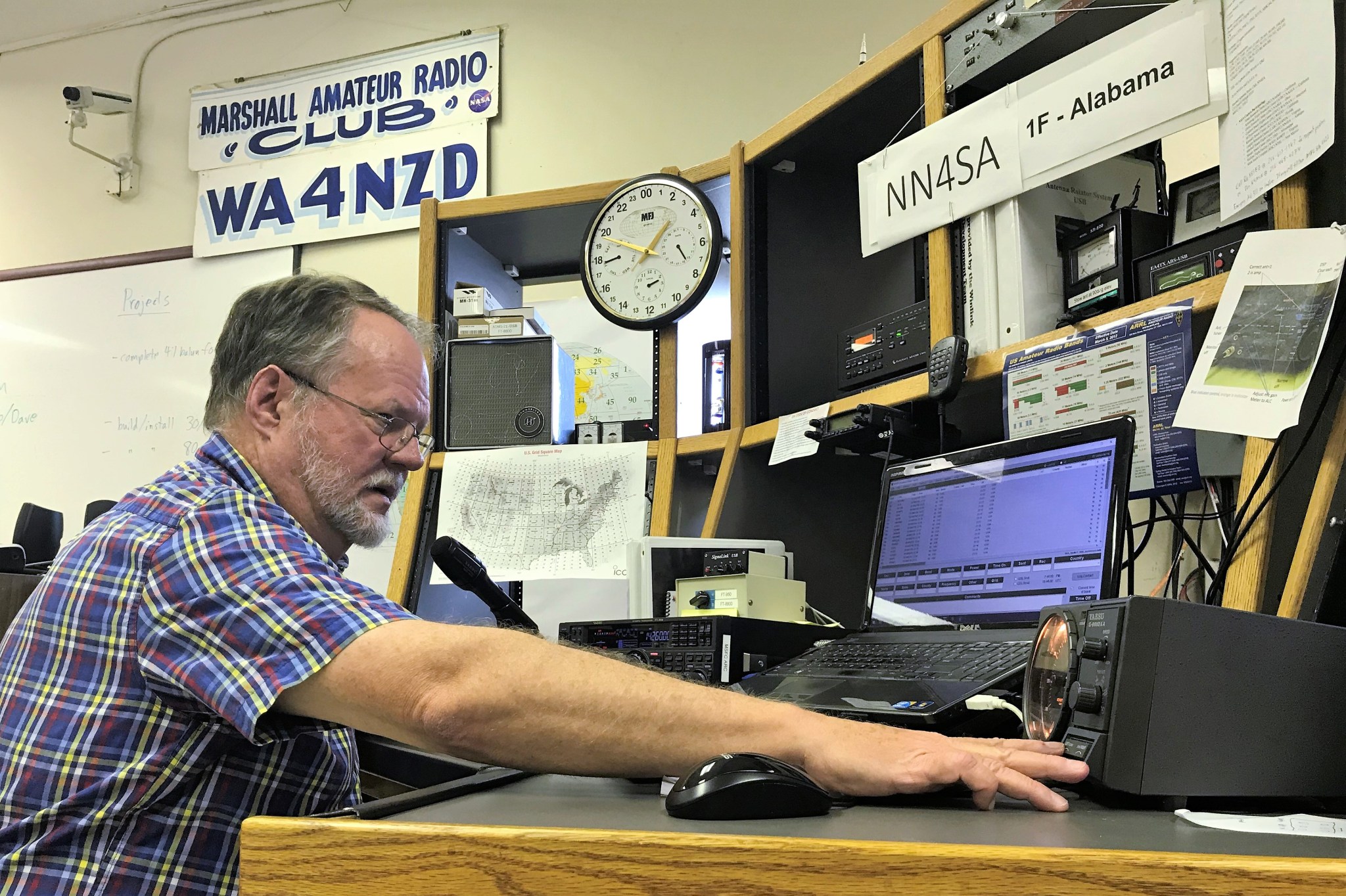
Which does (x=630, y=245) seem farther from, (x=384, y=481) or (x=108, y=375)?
(x=108, y=375)

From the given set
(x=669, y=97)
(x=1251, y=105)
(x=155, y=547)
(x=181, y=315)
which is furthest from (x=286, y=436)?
(x=181, y=315)

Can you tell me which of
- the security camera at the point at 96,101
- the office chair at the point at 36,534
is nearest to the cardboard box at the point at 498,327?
the office chair at the point at 36,534

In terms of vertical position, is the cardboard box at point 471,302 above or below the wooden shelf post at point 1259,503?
above

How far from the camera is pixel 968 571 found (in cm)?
124

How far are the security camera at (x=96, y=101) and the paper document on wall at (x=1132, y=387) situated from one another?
3562 millimetres

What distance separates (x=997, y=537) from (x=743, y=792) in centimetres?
75

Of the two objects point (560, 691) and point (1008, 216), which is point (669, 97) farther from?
point (560, 691)

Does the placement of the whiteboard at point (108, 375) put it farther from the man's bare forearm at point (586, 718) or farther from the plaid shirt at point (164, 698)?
the man's bare forearm at point (586, 718)

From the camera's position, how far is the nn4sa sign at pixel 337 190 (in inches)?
137

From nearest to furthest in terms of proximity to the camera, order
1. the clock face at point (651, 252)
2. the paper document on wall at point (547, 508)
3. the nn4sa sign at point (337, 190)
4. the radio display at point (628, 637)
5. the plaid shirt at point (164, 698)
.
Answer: the plaid shirt at point (164, 698) < the radio display at point (628, 637) < the paper document on wall at point (547, 508) < the clock face at point (651, 252) < the nn4sa sign at point (337, 190)

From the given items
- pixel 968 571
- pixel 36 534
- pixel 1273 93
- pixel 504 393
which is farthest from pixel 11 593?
pixel 1273 93

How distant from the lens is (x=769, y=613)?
150 cm

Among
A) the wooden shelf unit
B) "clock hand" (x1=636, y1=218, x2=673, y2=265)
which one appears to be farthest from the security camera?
"clock hand" (x1=636, y1=218, x2=673, y2=265)

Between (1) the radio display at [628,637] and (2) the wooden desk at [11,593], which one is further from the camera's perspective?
(2) the wooden desk at [11,593]
